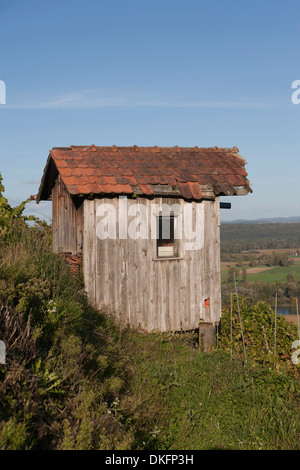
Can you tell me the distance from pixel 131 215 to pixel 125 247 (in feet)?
2.30

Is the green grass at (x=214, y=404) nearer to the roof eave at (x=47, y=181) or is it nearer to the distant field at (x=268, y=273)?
Result: the roof eave at (x=47, y=181)

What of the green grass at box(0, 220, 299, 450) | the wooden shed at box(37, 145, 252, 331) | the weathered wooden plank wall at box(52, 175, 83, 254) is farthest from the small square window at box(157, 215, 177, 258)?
the green grass at box(0, 220, 299, 450)

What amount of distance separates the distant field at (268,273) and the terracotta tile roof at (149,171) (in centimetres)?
3970

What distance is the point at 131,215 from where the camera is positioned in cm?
982

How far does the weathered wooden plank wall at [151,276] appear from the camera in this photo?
9562mm

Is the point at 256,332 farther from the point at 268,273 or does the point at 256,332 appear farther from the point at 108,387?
the point at 268,273

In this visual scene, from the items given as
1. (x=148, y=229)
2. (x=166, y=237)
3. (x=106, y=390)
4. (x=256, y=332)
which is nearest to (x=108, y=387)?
(x=106, y=390)

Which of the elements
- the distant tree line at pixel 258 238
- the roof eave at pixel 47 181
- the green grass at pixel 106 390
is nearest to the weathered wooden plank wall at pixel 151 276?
the green grass at pixel 106 390

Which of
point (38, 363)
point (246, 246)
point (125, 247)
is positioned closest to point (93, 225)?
point (125, 247)

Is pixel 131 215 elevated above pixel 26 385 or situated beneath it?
elevated above

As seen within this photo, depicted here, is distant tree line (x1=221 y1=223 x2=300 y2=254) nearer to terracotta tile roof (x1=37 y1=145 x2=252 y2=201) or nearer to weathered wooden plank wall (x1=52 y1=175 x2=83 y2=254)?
weathered wooden plank wall (x1=52 y1=175 x2=83 y2=254)

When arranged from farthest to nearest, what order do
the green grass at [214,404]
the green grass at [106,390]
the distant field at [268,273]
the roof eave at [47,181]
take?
the distant field at [268,273] → the roof eave at [47,181] → the green grass at [214,404] → the green grass at [106,390]

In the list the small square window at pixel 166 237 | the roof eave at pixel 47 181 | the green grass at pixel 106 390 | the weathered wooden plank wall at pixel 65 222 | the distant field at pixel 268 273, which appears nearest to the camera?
the green grass at pixel 106 390
